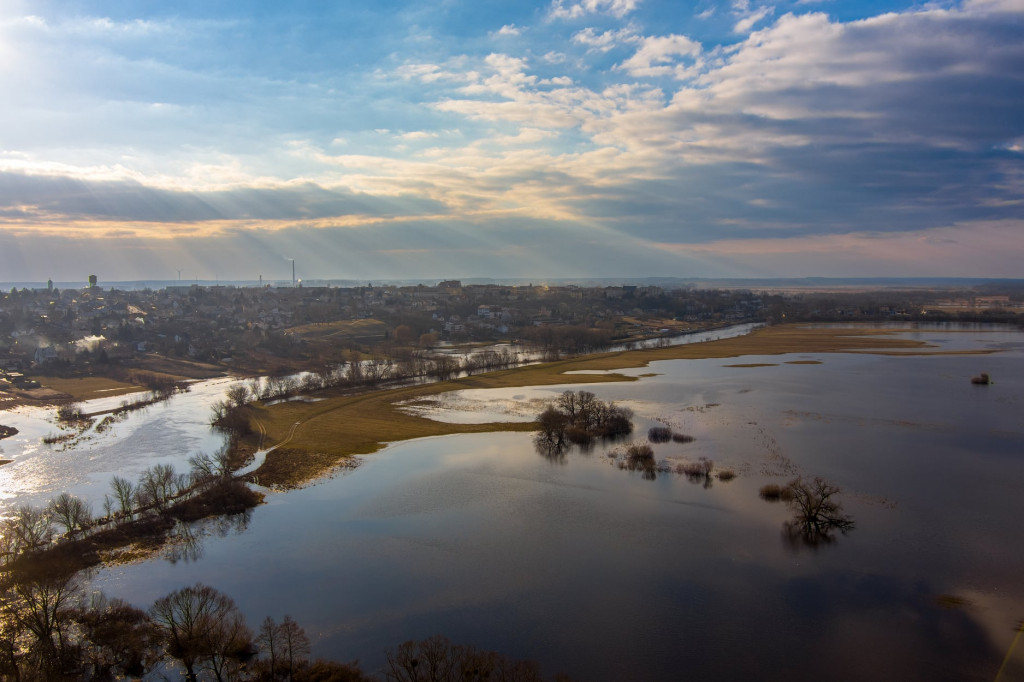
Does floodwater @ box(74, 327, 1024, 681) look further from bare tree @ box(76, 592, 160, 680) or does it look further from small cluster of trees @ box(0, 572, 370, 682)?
bare tree @ box(76, 592, 160, 680)

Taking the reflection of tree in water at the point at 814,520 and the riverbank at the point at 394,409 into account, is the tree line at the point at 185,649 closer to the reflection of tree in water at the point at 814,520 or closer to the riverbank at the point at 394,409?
the reflection of tree in water at the point at 814,520

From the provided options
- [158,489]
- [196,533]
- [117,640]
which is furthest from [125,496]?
[117,640]

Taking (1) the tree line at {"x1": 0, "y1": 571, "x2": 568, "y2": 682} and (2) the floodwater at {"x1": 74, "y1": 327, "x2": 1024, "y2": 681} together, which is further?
Result: (2) the floodwater at {"x1": 74, "y1": 327, "x2": 1024, "y2": 681}

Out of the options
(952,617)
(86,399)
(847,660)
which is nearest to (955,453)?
(952,617)

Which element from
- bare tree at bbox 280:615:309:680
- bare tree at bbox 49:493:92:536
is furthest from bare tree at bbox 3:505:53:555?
bare tree at bbox 280:615:309:680

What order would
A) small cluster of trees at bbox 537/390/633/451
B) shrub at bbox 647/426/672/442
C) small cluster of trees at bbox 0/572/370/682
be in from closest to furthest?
small cluster of trees at bbox 0/572/370/682, shrub at bbox 647/426/672/442, small cluster of trees at bbox 537/390/633/451

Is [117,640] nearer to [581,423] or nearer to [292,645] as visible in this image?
[292,645]
